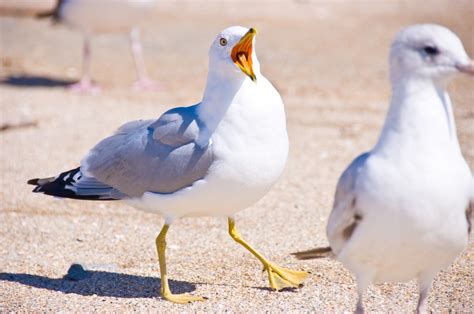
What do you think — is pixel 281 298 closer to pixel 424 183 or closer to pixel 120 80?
pixel 424 183

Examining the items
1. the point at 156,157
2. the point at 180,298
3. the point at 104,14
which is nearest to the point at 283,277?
the point at 180,298

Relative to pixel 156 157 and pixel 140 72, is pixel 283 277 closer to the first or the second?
pixel 156 157

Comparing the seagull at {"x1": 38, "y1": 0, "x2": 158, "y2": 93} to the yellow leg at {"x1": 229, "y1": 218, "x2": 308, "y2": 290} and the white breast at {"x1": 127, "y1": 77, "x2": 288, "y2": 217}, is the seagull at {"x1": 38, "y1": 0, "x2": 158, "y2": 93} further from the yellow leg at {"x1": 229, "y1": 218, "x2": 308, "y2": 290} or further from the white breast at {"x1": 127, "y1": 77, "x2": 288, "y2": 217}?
the white breast at {"x1": 127, "y1": 77, "x2": 288, "y2": 217}

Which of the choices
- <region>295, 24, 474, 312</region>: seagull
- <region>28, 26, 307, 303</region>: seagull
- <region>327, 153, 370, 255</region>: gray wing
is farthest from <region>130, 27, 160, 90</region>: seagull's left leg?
<region>295, 24, 474, 312</region>: seagull

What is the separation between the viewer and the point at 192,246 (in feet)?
15.5

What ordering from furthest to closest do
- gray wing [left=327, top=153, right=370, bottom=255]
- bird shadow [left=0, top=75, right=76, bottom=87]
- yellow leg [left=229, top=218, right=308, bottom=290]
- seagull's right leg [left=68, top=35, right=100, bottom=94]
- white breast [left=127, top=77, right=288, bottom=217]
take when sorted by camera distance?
bird shadow [left=0, top=75, right=76, bottom=87] < seagull's right leg [left=68, top=35, right=100, bottom=94] < yellow leg [left=229, top=218, right=308, bottom=290] < white breast [left=127, top=77, right=288, bottom=217] < gray wing [left=327, top=153, right=370, bottom=255]

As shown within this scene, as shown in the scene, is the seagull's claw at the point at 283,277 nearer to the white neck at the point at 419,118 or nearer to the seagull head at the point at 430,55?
the white neck at the point at 419,118

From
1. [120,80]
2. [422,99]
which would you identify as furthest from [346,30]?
[422,99]

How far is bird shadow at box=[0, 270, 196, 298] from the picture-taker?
4.07m

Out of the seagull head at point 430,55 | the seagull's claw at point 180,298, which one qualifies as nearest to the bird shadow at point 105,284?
the seagull's claw at point 180,298

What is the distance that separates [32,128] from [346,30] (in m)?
5.12

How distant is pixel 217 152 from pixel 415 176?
3.84 feet

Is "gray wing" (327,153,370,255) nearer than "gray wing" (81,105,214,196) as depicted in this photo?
Yes

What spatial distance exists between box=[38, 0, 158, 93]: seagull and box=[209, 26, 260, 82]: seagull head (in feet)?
16.7
